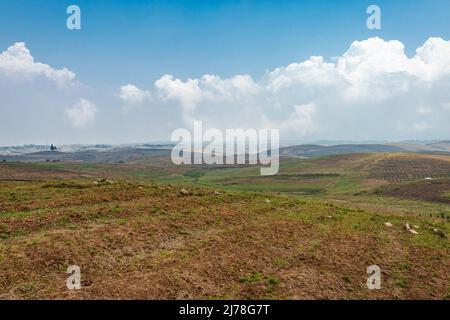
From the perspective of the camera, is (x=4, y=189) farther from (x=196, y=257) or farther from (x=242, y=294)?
(x=242, y=294)

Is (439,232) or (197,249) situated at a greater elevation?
(197,249)

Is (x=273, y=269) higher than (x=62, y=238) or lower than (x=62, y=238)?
lower

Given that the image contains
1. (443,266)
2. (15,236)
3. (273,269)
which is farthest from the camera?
(443,266)

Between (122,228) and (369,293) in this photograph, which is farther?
(122,228)

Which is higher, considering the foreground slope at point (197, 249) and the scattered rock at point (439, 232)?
the foreground slope at point (197, 249)

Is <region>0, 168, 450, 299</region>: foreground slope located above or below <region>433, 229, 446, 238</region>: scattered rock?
above

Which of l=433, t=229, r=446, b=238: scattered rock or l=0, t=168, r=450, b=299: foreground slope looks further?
l=433, t=229, r=446, b=238: scattered rock

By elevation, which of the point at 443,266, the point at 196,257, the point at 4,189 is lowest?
the point at 443,266

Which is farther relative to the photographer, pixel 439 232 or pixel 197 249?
pixel 439 232

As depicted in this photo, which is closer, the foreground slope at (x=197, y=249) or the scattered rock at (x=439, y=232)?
the foreground slope at (x=197, y=249)
